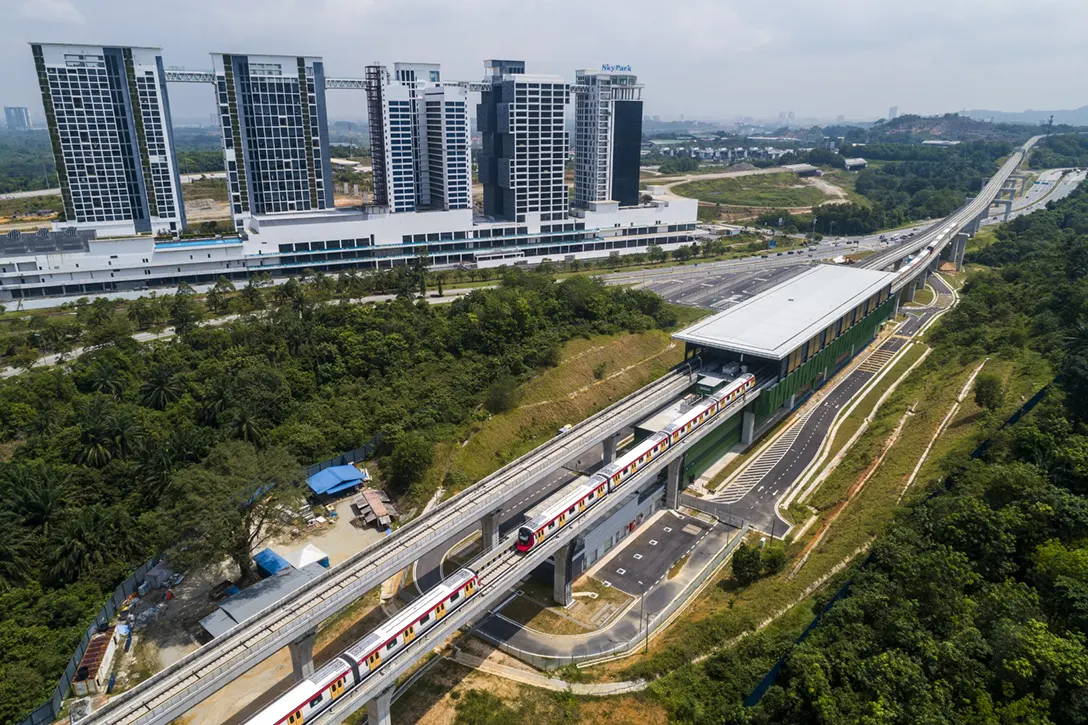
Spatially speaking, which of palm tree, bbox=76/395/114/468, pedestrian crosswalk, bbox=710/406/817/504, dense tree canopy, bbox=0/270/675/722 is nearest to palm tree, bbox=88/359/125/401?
dense tree canopy, bbox=0/270/675/722

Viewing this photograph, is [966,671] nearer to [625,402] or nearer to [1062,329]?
[625,402]

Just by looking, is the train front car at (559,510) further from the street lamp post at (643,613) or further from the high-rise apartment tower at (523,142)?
the high-rise apartment tower at (523,142)

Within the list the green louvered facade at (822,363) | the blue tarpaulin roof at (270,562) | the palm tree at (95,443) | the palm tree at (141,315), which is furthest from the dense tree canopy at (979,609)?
the palm tree at (141,315)

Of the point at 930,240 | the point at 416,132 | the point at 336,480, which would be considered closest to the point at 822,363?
the point at 336,480

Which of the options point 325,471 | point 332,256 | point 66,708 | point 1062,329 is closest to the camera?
point 66,708

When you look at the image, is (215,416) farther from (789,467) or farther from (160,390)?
(789,467)

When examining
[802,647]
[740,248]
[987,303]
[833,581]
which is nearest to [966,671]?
[802,647]
